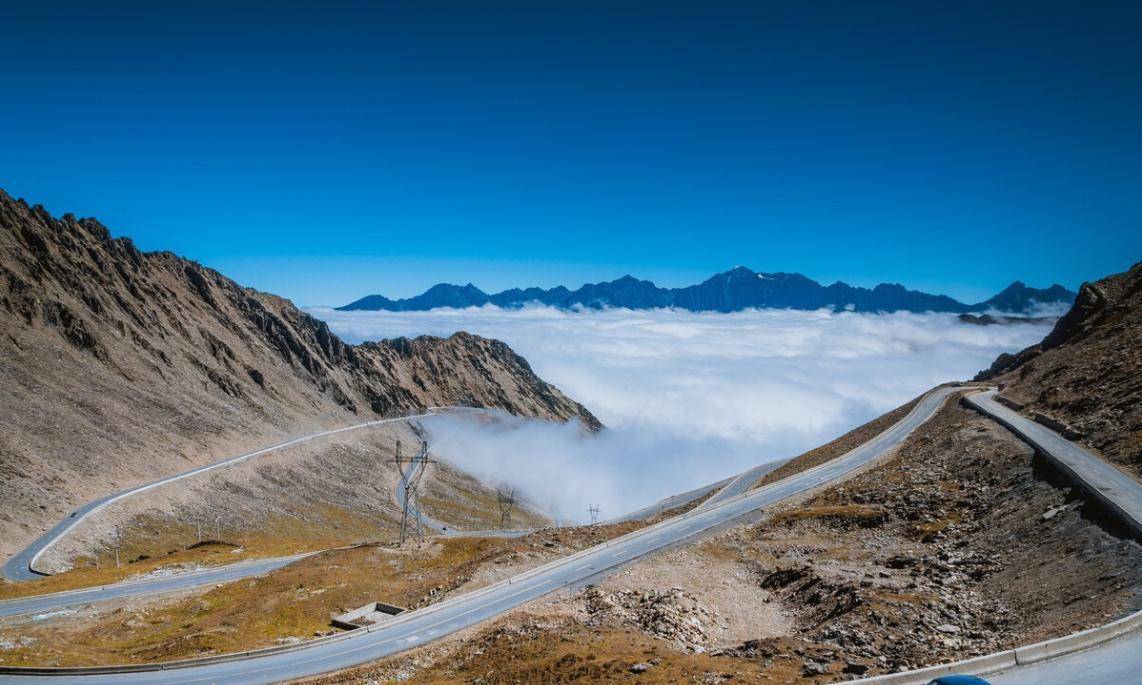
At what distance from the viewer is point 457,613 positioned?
45.0 metres

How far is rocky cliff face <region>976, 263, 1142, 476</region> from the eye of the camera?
55.2 m

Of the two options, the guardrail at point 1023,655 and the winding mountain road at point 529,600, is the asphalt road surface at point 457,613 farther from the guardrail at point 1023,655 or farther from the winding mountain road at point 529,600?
the guardrail at point 1023,655

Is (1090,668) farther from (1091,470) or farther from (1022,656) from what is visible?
(1091,470)

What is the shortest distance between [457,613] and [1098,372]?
74795mm

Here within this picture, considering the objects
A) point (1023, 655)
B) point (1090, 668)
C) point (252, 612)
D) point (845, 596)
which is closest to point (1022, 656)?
point (1023, 655)

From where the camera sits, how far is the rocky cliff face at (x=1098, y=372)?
181 ft

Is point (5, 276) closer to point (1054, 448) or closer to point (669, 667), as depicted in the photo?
point (669, 667)

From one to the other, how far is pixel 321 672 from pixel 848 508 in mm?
42394

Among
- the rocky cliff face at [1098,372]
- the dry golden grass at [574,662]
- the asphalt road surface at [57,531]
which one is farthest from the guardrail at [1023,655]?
the asphalt road surface at [57,531]

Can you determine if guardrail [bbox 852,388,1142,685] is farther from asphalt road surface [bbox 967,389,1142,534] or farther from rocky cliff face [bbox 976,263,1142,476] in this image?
rocky cliff face [bbox 976,263,1142,476]

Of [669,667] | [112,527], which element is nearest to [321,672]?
[669,667]

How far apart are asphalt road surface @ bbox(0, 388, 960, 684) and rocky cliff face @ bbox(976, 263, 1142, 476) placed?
1002 inches

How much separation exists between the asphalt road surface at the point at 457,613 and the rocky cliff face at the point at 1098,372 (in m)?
25.5

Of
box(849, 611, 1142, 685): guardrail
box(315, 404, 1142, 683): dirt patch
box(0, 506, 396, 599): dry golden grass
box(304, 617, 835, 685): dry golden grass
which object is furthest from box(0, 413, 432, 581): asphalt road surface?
box(849, 611, 1142, 685): guardrail
